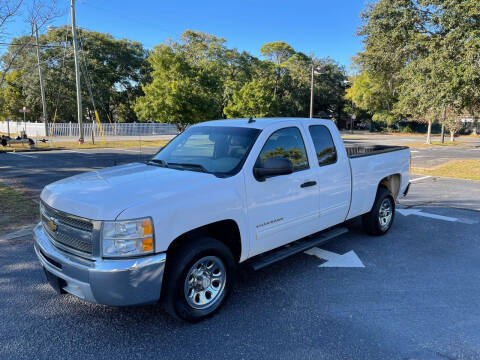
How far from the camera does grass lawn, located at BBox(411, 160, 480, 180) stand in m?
12.5

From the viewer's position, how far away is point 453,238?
18.9 ft

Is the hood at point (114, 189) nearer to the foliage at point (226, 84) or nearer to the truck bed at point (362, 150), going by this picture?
the truck bed at point (362, 150)

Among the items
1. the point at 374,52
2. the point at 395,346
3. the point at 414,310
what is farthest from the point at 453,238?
the point at 374,52

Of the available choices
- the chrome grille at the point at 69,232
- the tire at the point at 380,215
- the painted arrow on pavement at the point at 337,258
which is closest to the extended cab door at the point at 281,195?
the painted arrow on pavement at the point at 337,258

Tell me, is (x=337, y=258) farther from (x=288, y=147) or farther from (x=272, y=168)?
(x=272, y=168)

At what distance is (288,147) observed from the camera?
4133 millimetres

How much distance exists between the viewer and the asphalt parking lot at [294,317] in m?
2.87

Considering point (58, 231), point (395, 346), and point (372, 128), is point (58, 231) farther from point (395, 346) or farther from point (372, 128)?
point (372, 128)

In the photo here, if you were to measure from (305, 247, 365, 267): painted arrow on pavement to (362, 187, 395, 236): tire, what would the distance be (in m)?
0.78

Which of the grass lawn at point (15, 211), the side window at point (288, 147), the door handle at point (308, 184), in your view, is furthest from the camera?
the grass lawn at point (15, 211)

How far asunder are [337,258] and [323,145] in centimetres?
159

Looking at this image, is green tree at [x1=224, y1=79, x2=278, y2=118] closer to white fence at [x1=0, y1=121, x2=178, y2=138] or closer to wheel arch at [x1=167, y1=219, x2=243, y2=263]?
white fence at [x1=0, y1=121, x2=178, y2=138]

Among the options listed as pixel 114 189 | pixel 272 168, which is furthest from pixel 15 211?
pixel 272 168

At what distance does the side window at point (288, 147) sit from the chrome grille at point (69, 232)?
186 cm
